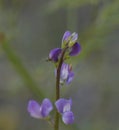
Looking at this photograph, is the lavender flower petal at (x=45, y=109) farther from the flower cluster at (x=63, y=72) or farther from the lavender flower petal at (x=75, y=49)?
the lavender flower petal at (x=75, y=49)

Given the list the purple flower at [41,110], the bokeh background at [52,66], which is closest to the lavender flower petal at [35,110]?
the purple flower at [41,110]

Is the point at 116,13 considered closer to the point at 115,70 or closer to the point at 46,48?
the point at 115,70

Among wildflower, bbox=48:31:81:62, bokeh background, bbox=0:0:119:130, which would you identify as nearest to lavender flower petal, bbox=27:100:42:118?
wildflower, bbox=48:31:81:62

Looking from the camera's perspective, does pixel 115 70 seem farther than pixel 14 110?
No

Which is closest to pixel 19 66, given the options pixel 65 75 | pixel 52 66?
pixel 52 66

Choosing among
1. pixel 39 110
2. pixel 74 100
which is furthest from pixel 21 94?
pixel 39 110

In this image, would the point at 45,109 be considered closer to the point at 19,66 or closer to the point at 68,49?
the point at 68,49
